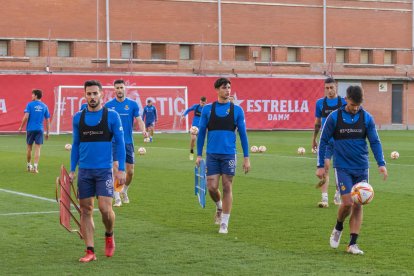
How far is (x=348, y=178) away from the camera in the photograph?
36.5 feet

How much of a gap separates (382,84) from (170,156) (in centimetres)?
3636

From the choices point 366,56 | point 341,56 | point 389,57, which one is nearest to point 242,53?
point 341,56

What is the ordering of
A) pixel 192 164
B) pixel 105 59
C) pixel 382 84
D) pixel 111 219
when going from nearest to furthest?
pixel 111 219 < pixel 192 164 < pixel 105 59 < pixel 382 84

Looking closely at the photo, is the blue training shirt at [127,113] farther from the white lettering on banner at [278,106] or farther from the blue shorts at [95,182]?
the white lettering on banner at [278,106]

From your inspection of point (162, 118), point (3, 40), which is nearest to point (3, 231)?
point (162, 118)

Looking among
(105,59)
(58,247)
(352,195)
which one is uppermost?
(105,59)

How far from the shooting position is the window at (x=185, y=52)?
2419 inches

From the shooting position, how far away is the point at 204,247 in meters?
11.6

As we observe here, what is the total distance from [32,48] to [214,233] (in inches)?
1800

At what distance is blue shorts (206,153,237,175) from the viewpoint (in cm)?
1298

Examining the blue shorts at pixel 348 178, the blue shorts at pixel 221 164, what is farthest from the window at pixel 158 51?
the blue shorts at pixel 348 178

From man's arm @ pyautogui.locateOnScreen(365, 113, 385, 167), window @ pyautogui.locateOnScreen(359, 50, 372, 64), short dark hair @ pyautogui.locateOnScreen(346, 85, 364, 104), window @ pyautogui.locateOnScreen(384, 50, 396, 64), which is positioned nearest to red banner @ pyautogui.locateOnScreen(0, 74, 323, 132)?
window @ pyautogui.locateOnScreen(359, 50, 372, 64)

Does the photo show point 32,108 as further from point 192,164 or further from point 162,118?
point 162,118

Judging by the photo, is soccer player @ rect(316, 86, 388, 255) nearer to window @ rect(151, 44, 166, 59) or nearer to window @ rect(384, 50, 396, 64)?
Answer: window @ rect(151, 44, 166, 59)
